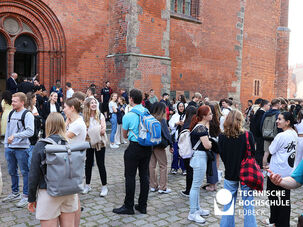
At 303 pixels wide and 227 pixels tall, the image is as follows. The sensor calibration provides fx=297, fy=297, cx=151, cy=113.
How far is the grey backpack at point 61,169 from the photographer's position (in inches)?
115

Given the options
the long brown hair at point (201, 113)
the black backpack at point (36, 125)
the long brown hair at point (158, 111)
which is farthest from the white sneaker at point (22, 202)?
the long brown hair at point (201, 113)

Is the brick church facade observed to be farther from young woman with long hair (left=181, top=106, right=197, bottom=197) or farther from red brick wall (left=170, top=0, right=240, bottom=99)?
young woman with long hair (left=181, top=106, right=197, bottom=197)

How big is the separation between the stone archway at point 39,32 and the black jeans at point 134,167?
32.1ft

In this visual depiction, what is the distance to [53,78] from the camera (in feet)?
43.8

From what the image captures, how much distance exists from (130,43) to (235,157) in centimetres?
1066

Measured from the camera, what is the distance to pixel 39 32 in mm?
13023

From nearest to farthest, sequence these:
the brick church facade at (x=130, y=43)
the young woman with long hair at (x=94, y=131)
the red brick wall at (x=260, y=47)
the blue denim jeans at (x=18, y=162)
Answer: the blue denim jeans at (x=18, y=162), the young woman with long hair at (x=94, y=131), the brick church facade at (x=130, y=43), the red brick wall at (x=260, y=47)

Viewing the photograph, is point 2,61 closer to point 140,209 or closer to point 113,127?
point 113,127

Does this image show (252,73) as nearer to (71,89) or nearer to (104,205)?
(71,89)

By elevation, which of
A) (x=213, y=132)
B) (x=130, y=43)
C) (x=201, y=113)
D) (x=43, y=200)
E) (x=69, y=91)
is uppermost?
(x=130, y=43)

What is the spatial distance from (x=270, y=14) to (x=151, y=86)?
13.3m

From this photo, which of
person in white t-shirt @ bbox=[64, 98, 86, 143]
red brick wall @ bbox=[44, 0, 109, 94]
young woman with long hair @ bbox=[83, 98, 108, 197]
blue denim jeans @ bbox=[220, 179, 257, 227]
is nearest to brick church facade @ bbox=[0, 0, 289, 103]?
red brick wall @ bbox=[44, 0, 109, 94]

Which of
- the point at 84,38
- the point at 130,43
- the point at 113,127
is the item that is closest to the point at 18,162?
the point at 113,127

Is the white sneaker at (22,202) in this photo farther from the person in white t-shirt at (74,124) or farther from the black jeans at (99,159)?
the person in white t-shirt at (74,124)
